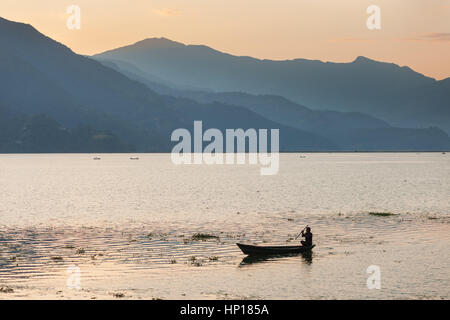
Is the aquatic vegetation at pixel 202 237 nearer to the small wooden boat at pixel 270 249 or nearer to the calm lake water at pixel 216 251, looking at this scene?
the calm lake water at pixel 216 251

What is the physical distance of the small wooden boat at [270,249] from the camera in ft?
185

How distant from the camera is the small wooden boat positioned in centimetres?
5628

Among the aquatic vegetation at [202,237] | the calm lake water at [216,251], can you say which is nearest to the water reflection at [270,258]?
the calm lake water at [216,251]

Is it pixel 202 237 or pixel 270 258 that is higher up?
pixel 202 237

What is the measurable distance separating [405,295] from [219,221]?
4889 centimetres

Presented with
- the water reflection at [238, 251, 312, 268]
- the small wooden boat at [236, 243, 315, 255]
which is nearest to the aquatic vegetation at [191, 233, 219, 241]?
the small wooden boat at [236, 243, 315, 255]

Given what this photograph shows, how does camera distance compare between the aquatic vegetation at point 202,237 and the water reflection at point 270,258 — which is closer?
the water reflection at point 270,258

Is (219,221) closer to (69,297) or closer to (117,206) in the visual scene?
(117,206)

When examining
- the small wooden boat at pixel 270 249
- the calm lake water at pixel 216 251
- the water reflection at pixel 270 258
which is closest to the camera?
the calm lake water at pixel 216 251

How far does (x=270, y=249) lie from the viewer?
2256 inches

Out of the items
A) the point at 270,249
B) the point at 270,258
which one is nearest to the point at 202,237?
the point at 270,249

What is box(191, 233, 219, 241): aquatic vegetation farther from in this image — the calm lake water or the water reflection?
the water reflection

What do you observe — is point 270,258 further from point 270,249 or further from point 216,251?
point 216,251
